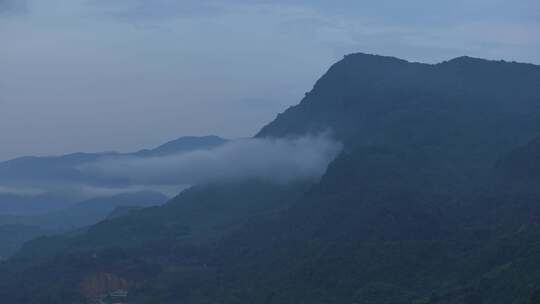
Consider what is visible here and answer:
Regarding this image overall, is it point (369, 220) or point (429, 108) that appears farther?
point (429, 108)

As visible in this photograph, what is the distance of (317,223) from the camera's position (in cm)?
12312

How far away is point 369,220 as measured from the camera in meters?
116

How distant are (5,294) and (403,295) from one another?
4736 cm

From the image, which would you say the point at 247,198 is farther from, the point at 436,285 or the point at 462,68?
the point at 436,285

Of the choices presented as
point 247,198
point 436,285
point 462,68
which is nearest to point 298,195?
point 247,198

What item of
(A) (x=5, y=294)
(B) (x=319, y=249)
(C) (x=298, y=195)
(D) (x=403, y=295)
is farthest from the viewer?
(C) (x=298, y=195)

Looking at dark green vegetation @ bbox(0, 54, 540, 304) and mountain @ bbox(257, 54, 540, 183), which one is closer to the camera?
dark green vegetation @ bbox(0, 54, 540, 304)

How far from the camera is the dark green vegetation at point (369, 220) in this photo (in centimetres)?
9288

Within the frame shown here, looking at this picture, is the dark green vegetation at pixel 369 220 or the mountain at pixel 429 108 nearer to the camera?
the dark green vegetation at pixel 369 220

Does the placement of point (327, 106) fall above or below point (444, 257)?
above

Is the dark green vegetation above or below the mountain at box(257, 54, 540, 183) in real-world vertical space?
below

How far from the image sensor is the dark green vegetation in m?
92.9

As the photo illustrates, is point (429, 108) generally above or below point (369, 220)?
above

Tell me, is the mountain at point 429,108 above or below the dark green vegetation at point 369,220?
above
